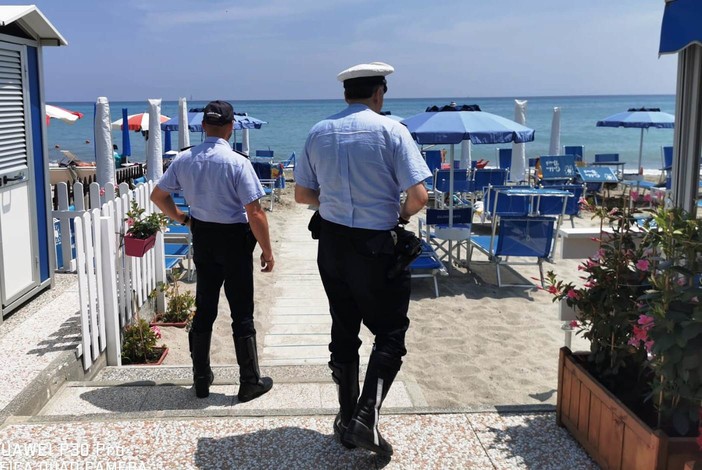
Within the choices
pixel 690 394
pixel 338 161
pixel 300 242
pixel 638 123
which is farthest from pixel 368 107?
pixel 638 123

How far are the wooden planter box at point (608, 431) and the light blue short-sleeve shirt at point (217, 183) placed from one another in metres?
1.89

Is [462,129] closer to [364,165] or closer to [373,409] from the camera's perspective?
[364,165]

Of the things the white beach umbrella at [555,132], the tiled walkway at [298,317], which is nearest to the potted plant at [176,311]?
the tiled walkway at [298,317]

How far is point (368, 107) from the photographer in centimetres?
300

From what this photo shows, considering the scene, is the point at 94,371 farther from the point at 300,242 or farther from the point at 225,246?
the point at 300,242

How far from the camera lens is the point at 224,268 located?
12.3ft

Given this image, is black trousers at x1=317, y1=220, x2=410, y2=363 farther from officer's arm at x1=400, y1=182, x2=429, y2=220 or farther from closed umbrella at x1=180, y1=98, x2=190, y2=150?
closed umbrella at x1=180, y1=98, x2=190, y2=150

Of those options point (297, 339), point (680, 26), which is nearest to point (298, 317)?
point (297, 339)

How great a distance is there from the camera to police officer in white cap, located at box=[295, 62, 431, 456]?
287 centimetres

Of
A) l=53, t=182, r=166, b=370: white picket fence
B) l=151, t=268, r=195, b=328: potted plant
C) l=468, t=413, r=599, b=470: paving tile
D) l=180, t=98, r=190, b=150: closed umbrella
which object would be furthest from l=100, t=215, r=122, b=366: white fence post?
l=180, t=98, r=190, b=150: closed umbrella

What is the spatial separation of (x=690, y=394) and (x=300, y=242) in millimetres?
8064

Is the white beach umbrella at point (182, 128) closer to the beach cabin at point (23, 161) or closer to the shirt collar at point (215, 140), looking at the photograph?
the beach cabin at point (23, 161)

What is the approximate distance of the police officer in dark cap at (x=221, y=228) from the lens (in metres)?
3.67

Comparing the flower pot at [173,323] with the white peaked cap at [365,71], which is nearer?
the white peaked cap at [365,71]
